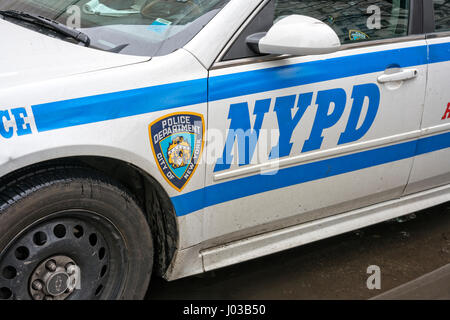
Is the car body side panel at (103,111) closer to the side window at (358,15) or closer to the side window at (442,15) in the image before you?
the side window at (358,15)

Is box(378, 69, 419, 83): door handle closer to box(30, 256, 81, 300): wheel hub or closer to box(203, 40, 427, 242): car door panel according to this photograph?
box(203, 40, 427, 242): car door panel

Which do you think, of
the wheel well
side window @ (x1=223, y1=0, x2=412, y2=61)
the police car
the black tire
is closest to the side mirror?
the police car

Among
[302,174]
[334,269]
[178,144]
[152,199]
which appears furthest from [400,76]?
[152,199]

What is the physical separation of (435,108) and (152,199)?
1477mm

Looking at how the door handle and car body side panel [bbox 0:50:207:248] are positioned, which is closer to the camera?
car body side panel [bbox 0:50:207:248]

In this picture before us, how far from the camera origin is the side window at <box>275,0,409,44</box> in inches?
104

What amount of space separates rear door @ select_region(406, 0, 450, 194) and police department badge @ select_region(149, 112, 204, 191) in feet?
4.12

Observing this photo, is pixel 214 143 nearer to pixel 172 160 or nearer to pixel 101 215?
pixel 172 160

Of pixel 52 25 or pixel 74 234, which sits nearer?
pixel 74 234

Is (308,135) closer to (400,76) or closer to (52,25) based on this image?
(400,76)

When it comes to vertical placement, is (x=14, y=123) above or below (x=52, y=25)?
below

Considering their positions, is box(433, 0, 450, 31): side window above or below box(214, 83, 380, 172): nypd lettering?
above

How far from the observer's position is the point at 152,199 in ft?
8.11
